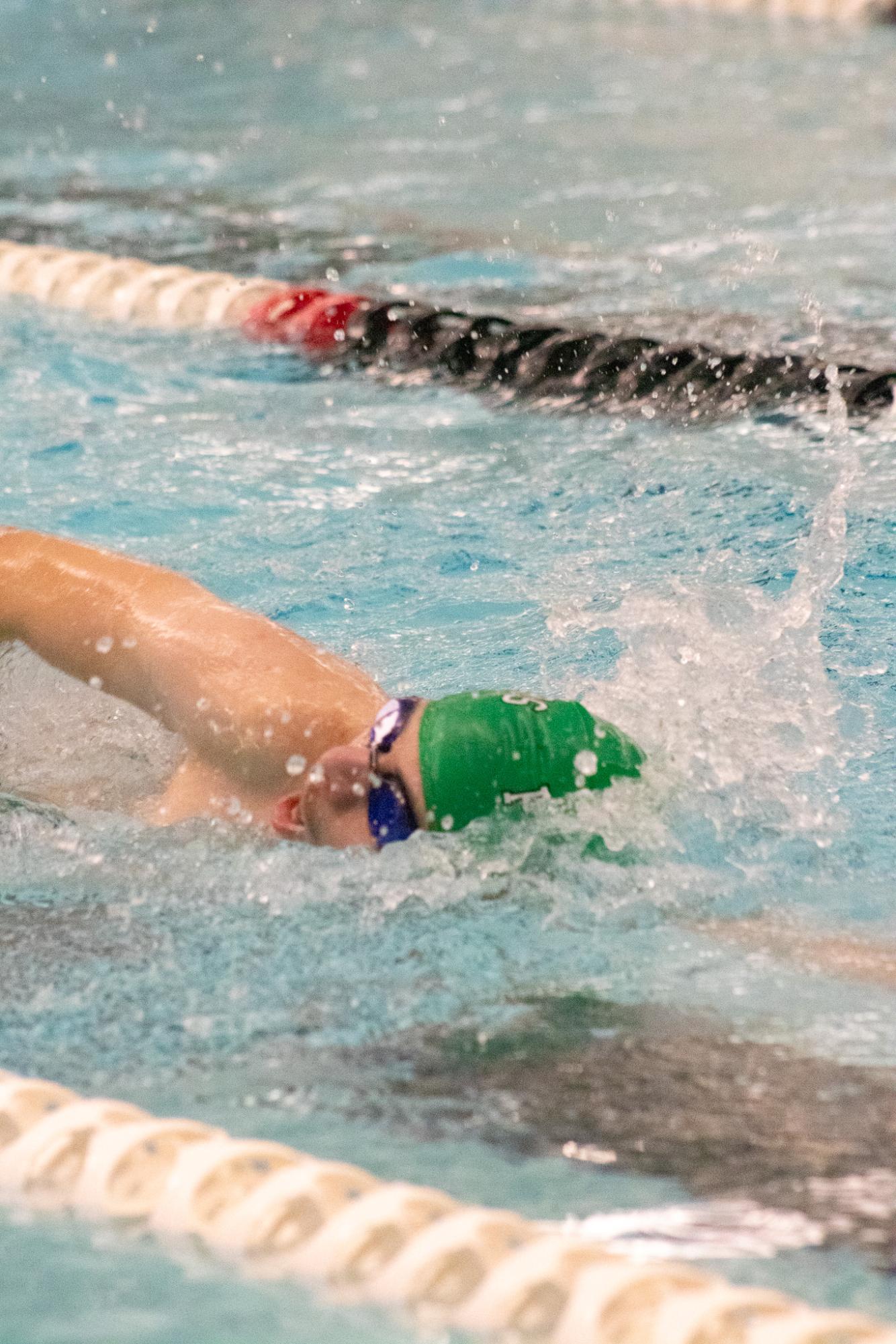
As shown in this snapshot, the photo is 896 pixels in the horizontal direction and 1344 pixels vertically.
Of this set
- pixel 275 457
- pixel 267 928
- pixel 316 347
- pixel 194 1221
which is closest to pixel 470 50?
pixel 316 347

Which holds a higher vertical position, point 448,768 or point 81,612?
point 81,612

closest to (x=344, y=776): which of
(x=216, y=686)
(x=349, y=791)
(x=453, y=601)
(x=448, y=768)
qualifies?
(x=349, y=791)

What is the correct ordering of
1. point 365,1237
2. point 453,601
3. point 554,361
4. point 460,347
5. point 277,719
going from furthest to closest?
point 460,347 < point 554,361 < point 453,601 < point 277,719 < point 365,1237

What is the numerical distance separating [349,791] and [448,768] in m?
0.13

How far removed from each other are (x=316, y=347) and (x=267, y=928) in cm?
295

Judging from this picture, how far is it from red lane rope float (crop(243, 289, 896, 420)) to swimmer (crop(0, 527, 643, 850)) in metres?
2.03

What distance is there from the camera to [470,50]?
8758 mm

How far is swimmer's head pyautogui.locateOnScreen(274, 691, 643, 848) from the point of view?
7.19ft

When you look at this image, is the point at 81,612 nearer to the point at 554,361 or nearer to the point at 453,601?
the point at 453,601

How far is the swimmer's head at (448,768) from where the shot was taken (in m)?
2.19

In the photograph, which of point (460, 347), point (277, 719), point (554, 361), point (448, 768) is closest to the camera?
point (448, 768)

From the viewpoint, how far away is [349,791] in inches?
86.7

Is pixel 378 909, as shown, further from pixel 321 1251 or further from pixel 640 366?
pixel 640 366

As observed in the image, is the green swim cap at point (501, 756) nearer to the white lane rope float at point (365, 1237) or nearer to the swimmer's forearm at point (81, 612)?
the swimmer's forearm at point (81, 612)
